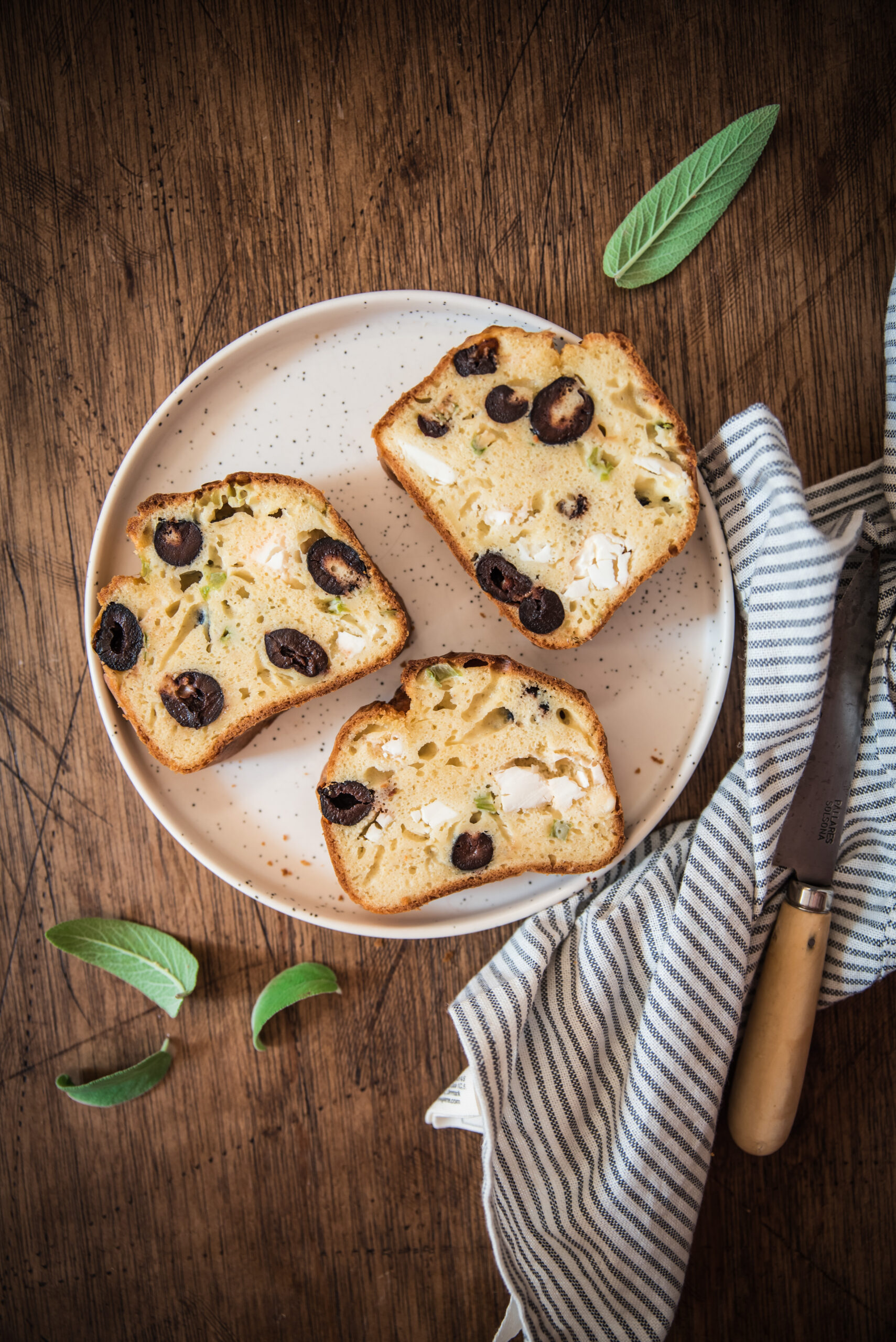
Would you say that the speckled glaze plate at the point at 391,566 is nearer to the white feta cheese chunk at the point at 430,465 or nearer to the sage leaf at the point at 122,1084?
the white feta cheese chunk at the point at 430,465

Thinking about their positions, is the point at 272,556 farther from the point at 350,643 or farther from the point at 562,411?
the point at 562,411

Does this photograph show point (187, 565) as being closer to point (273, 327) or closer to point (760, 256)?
point (273, 327)

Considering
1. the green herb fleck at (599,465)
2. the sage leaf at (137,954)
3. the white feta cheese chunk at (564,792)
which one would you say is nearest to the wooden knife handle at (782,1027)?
the white feta cheese chunk at (564,792)

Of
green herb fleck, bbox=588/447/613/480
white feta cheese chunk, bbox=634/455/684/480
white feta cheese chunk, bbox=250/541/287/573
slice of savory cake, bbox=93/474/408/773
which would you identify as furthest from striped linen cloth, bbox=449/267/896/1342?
white feta cheese chunk, bbox=250/541/287/573

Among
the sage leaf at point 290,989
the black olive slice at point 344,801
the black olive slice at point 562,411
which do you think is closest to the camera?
the black olive slice at point 562,411

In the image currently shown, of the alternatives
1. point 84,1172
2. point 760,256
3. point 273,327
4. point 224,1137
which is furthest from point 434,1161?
point 760,256
